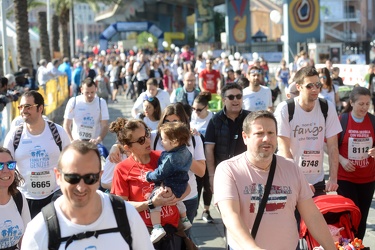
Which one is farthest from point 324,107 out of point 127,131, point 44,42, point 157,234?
point 44,42

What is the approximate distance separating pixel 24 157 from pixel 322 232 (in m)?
3.33

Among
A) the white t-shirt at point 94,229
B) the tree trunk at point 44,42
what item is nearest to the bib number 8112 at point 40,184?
the white t-shirt at point 94,229

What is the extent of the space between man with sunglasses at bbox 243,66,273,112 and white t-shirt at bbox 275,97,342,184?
169 inches

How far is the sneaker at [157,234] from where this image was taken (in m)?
5.43

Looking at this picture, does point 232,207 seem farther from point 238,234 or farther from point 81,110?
point 81,110

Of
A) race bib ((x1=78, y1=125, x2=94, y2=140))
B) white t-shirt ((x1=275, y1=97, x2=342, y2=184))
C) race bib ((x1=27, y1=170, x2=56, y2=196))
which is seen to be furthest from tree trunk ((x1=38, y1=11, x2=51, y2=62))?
white t-shirt ((x1=275, y1=97, x2=342, y2=184))

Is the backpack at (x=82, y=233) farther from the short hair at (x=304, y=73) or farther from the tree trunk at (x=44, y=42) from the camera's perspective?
the tree trunk at (x=44, y=42)

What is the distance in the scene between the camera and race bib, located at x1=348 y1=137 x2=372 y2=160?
7656mm

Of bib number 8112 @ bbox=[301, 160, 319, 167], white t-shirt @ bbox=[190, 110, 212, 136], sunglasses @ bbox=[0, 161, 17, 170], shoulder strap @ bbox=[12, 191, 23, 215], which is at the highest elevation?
sunglasses @ bbox=[0, 161, 17, 170]

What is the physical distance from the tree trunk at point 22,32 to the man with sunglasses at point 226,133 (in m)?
22.0

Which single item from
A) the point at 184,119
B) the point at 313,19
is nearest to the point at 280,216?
the point at 184,119

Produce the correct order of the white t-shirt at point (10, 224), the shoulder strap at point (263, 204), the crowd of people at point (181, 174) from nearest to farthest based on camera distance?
the crowd of people at point (181, 174)
the shoulder strap at point (263, 204)
the white t-shirt at point (10, 224)

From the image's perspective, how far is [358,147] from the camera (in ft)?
25.2

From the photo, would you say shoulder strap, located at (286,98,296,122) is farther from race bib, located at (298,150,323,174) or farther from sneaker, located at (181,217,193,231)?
sneaker, located at (181,217,193,231)
